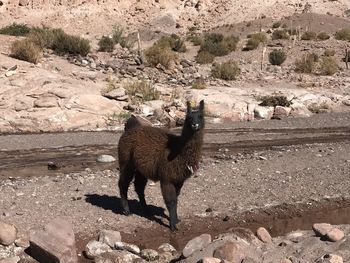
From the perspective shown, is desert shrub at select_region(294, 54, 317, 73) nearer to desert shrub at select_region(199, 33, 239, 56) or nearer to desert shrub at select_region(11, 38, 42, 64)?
desert shrub at select_region(199, 33, 239, 56)

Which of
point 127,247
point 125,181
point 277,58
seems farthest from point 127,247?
point 277,58

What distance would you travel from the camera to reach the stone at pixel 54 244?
785 cm

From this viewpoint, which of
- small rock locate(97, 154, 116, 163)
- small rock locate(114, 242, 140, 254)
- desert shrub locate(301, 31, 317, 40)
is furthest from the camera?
desert shrub locate(301, 31, 317, 40)

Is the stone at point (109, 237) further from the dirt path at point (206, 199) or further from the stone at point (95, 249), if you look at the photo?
the dirt path at point (206, 199)

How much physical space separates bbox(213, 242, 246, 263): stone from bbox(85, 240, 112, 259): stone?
1.81 meters

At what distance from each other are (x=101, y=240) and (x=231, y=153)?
25.6ft

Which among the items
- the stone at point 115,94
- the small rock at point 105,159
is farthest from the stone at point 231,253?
the stone at point 115,94

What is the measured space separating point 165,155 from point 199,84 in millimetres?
16715

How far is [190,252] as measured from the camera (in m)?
7.86

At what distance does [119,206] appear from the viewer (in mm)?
10555

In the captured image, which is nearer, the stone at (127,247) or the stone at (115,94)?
the stone at (127,247)

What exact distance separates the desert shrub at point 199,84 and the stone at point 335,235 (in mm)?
17672

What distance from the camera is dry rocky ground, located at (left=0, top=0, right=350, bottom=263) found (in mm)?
8234

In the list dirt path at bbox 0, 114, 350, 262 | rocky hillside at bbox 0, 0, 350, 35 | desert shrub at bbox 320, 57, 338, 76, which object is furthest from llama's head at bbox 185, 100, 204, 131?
rocky hillside at bbox 0, 0, 350, 35
